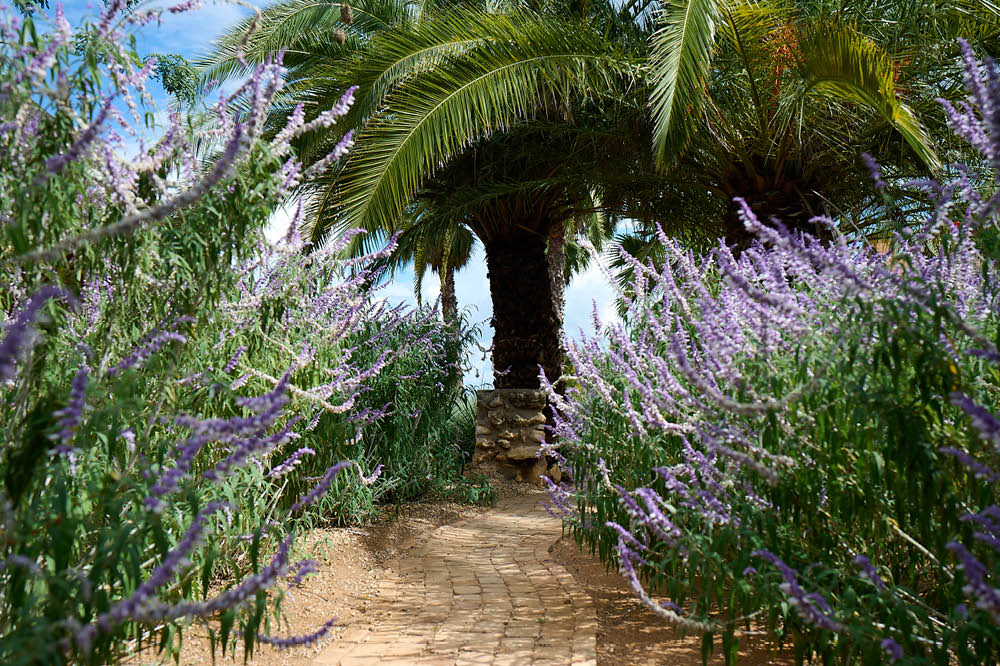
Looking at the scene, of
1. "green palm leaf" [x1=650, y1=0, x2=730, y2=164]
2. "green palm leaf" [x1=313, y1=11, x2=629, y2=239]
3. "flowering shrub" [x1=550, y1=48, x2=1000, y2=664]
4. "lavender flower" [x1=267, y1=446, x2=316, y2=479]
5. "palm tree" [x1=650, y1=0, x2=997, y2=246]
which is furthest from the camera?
"green palm leaf" [x1=313, y1=11, x2=629, y2=239]

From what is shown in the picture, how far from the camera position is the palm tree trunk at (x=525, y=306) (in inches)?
417

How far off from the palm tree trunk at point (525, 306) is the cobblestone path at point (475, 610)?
379 cm

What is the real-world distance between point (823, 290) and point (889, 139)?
607cm

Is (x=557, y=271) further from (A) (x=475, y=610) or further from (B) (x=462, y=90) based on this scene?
(A) (x=475, y=610)

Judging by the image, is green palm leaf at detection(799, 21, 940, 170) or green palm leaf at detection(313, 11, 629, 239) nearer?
green palm leaf at detection(799, 21, 940, 170)

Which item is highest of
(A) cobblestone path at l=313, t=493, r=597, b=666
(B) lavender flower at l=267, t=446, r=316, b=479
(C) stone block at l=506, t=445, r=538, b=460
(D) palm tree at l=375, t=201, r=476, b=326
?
(D) palm tree at l=375, t=201, r=476, b=326

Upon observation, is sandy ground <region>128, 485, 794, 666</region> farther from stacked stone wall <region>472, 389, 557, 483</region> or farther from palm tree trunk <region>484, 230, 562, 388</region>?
palm tree trunk <region>484, 230, 562, 388</region>

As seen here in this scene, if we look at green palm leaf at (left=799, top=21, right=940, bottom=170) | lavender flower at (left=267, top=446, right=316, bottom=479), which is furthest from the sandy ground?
green palm leaf at (left=799, top=21, right=940, bottom=170)

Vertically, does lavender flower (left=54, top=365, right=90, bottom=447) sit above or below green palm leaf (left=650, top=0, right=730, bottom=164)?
below

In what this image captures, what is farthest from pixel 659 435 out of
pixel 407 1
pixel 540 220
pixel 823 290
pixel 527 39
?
pixel 407 1

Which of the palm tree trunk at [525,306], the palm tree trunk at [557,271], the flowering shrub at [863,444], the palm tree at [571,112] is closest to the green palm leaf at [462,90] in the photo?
the palm tree at [571,112]

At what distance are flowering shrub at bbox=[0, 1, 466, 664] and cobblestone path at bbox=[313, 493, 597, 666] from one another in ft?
3.38

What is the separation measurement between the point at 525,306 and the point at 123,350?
7786 millimetres

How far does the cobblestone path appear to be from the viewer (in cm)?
400
